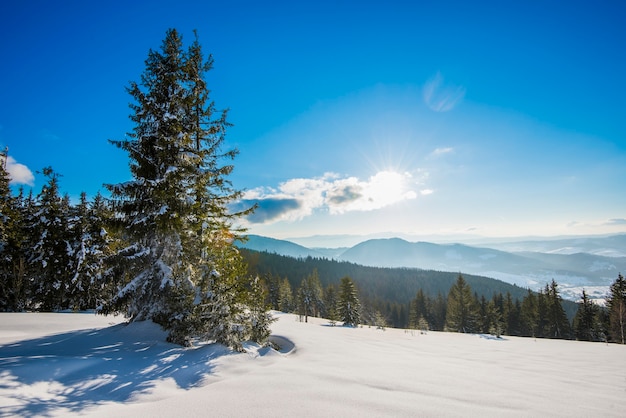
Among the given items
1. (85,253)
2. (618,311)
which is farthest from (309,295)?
(618,311)

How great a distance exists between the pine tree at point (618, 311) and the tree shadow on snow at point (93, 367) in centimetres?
5449

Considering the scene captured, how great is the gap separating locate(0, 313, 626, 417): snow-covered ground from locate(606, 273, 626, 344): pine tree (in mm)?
45487

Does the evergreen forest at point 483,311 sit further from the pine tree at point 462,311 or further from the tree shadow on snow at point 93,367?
the tree shadow on snow at point 93,367

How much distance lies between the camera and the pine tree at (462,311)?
178ft

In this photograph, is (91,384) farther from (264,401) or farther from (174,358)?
(264,401)

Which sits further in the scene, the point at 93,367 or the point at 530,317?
the point at 530,317

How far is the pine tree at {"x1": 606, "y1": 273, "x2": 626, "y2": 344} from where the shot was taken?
1519 inches

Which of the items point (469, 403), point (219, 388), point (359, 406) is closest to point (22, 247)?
point (219, 388)

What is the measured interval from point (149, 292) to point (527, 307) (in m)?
75.5

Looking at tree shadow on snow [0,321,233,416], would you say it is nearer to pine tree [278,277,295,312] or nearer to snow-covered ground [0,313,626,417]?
snow-covered ground [0,313,626,417]

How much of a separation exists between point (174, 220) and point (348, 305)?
36.5 meters

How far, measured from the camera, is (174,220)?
1011 centimetres

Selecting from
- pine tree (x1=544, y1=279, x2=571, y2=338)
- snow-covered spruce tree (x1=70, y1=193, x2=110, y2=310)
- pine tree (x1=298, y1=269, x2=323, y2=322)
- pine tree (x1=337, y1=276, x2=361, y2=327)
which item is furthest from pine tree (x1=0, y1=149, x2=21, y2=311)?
pine tree (x1=544, y1=279, x2=571, y2=338)

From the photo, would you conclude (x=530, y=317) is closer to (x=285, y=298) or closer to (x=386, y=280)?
(x=285, y=298)
